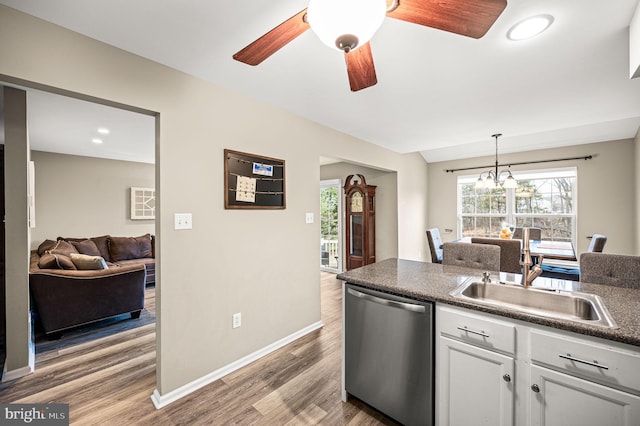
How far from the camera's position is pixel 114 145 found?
163 inches

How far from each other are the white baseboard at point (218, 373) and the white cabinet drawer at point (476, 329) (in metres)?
→ 1.68

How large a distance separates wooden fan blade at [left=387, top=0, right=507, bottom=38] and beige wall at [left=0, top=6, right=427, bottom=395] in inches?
62.3

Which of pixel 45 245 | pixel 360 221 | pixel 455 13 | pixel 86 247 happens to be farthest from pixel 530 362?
pixel 45 245

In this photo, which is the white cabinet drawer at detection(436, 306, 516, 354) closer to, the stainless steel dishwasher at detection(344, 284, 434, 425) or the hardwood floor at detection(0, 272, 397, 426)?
the stainless steel dishwasher at detection(344, 284, 434, 425)

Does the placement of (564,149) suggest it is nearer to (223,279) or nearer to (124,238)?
(223,279)

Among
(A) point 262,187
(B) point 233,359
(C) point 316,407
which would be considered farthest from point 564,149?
(B) point 233,359

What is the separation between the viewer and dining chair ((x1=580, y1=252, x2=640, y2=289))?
5.57 feet

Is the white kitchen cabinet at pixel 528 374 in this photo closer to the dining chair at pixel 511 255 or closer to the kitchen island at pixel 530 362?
the kitchen island at pixel 530 362

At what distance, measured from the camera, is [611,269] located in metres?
1.77

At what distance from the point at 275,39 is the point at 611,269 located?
2.44 meters

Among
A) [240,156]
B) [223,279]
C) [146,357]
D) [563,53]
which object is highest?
[563,53]

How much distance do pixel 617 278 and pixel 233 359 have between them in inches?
110

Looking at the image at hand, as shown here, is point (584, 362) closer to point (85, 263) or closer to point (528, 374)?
point (528, 374)

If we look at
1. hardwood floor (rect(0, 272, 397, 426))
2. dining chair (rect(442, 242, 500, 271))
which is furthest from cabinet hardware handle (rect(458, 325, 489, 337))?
dining chair (rect(442, 242, 500, 271))
